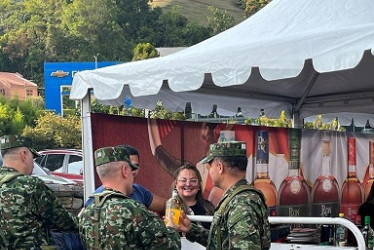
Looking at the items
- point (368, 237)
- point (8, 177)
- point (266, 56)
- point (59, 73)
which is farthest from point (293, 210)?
point (59, 73)

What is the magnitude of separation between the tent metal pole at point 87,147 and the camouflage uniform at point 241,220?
7.07 feet

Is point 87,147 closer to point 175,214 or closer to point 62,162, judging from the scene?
point 175,214

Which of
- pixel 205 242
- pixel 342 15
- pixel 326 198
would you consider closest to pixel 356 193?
pixel 326 198

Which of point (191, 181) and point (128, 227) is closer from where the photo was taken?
point (128, 227)

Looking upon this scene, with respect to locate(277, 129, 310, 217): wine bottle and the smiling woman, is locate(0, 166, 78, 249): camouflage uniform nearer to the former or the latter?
the smiling woman

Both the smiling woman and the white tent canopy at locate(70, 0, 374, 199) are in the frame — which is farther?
the smiling woman

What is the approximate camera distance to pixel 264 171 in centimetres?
711

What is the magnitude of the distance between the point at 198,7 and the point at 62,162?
150539 millimetres

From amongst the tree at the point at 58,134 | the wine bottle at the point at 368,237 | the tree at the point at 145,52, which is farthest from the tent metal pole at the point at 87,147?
the tree at the point at 145,52

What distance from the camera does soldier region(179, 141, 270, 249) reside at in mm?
3502

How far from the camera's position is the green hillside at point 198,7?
152000mm

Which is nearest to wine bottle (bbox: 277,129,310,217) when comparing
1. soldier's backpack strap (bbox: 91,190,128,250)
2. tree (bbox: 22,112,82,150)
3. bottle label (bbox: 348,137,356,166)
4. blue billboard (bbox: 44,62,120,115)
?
bottle label (bbox: 348,137,356,166)

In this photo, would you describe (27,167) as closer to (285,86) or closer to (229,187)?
(229,187)

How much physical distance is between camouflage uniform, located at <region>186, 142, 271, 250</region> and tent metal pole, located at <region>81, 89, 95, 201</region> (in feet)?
7.07
